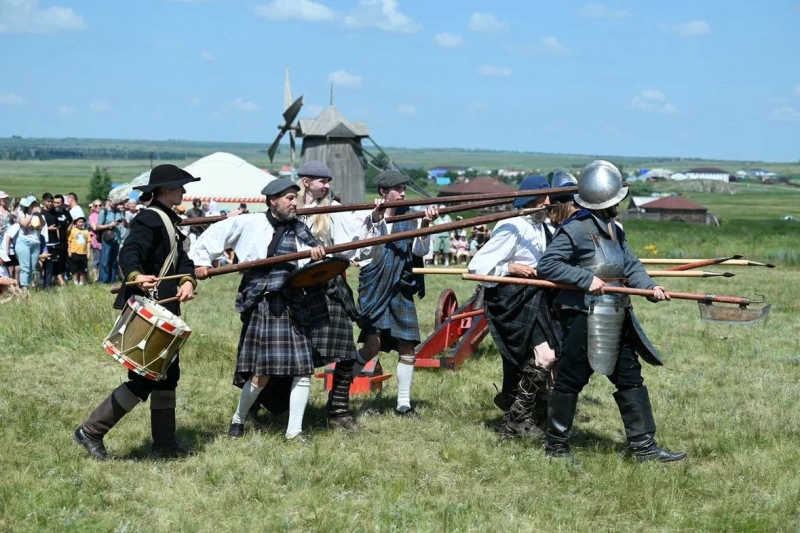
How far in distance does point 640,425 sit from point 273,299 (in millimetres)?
2444

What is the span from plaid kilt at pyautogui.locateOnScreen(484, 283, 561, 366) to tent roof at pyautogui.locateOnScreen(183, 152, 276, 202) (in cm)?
2048

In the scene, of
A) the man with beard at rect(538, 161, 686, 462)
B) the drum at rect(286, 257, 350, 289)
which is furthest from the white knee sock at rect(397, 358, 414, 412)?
the man with beard at rect(538, 161, 686, 462)

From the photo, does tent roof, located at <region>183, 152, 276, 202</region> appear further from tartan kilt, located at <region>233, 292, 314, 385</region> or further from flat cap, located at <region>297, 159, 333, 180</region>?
tartan kilt, located at <region>233, 292, 314, 385</region>

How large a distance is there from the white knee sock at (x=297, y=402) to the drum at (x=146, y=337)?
3.52 ft

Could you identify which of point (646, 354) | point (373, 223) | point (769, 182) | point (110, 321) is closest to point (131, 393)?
point (373, 223)

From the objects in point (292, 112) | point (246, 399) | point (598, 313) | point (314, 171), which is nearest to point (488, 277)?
point (598, 313)

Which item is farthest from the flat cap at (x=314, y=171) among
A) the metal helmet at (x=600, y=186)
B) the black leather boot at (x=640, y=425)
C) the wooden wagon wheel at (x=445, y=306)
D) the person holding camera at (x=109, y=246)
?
the person holding camera at (x=109, y=246)

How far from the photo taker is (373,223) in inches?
293

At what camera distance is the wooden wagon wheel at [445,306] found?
10.9m

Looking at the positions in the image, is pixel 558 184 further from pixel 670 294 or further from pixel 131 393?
pixel 131 393

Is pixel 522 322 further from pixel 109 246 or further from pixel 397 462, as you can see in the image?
pixel 109 246

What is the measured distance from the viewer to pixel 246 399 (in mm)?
6727

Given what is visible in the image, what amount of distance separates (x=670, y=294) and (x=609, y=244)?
53 centimetres

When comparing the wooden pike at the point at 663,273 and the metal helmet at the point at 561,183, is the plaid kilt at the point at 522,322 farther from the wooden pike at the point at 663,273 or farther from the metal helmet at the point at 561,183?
the metal helmet at the point at 561,183
